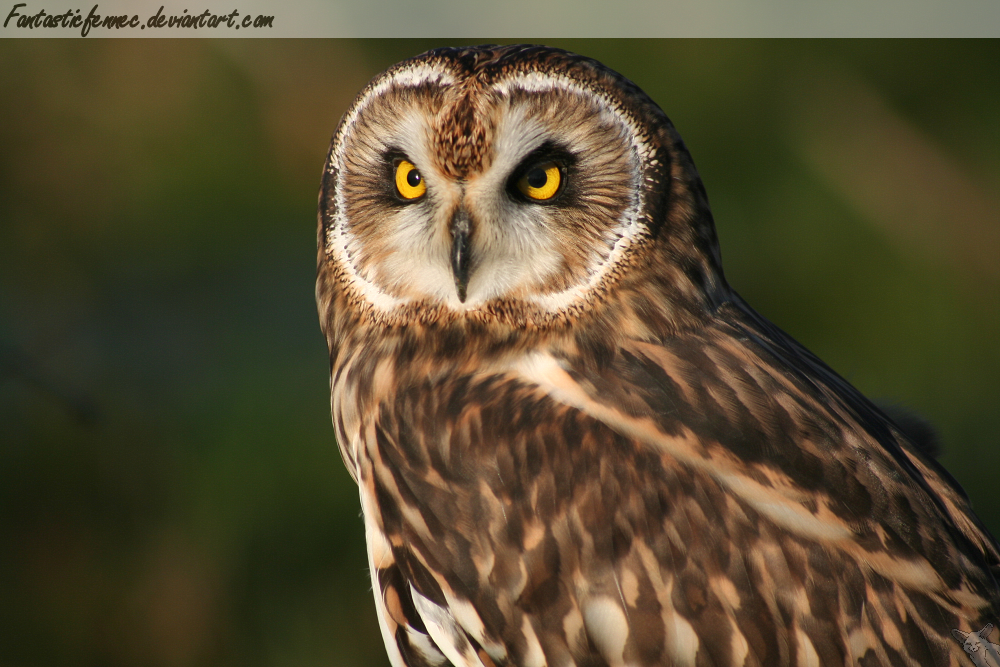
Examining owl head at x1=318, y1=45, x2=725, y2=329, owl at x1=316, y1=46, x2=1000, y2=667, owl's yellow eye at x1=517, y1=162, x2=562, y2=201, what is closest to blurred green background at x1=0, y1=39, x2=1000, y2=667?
owl at x1=316, y1=46, x2=1000, y2=667

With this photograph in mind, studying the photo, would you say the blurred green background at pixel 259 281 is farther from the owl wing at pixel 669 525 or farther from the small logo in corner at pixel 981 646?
the small logo in corner at pixel 981 646

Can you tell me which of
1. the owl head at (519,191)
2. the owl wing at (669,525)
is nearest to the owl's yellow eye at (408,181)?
the owl head at (519,191)

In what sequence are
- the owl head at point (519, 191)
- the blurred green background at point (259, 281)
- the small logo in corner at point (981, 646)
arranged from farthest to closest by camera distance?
the blurred green background at point (259, 281), the owl head at point (519, 191), the small logo in corner at point (981, 646)

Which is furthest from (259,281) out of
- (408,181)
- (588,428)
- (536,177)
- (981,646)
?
(981,646)

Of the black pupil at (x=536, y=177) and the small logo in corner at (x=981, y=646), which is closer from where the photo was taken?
the small logo in corner at (x=981, y=646)

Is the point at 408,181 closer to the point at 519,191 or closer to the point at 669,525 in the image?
the point at 519,191

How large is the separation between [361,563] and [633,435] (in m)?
1.65

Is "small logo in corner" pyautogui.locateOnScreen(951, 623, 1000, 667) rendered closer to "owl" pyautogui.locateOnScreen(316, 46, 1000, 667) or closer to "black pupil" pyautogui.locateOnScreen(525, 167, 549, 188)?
"owl" pyautogui.locateOnScreen(316, 46, 1000, 667)

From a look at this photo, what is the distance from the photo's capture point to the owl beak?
3.81 feet

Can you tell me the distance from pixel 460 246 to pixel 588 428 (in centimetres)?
30

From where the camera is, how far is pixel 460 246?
3.80ft

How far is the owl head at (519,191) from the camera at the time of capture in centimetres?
114

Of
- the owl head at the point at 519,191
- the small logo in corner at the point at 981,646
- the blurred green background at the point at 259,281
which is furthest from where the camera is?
the blurred green background at the point at 259,281

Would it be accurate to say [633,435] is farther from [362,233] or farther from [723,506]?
[362,233]
